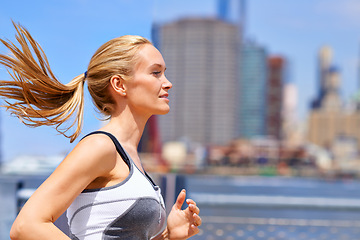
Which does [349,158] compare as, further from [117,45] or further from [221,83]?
[117,45]

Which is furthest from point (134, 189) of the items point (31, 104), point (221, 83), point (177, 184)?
point (221, 83)

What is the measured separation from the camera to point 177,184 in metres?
3.99

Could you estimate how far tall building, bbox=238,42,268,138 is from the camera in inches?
5758

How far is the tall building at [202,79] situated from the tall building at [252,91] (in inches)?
243

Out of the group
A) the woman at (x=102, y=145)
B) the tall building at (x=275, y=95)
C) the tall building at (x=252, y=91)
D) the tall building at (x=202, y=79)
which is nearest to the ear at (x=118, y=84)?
the woman at (x=102, y=145)

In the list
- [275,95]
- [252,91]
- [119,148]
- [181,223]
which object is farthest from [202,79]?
[119,148]

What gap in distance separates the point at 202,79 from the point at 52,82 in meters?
147

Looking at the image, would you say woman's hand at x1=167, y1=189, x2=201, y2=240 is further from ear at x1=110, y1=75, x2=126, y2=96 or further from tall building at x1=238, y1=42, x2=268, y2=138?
tall building at x1=238, y1=42, x2=268, y2=138

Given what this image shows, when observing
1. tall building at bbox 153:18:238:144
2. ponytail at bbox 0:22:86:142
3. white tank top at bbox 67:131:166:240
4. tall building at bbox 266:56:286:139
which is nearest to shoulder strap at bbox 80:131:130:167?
white tank top at bbox 67:131:166:240

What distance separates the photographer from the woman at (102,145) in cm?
113

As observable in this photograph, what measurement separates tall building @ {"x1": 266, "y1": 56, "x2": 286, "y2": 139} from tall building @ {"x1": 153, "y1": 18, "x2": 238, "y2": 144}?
11119 millimetres

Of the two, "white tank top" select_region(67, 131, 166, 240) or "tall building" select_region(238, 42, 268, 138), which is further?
"tall building" select_region(238, 42, 268, 138)

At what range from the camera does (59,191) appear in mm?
1126

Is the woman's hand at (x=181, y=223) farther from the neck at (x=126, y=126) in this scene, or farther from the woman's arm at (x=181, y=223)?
the neck at (x=126, y=126)
